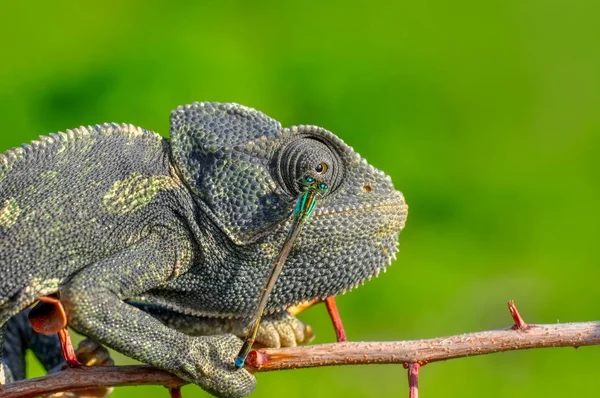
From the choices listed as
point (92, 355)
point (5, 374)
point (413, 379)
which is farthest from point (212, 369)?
point (5, 374)

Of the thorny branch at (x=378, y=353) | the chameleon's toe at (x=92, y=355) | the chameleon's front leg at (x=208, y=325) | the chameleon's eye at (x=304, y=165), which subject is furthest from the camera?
the chameleon's toe at (x=92, y=355)

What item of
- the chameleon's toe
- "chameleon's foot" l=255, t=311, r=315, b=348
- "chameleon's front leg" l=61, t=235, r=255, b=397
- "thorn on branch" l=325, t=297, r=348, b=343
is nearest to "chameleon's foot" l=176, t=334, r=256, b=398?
"chameleon's front leg" l=61, t=235, r=255, b=397

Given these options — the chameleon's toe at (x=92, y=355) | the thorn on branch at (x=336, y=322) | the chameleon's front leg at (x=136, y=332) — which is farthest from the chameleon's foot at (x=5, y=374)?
the thorn on branch at (x=336, y=322)

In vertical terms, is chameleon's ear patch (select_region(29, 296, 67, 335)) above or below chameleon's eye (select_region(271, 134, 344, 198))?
below

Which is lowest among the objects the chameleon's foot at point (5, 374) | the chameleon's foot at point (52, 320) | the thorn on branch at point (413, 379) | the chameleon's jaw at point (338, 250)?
the chameleon's foot at point (5, 374)

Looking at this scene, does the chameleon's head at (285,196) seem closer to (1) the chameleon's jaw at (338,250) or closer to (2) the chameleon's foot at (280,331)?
(1) the chameleon's jaw at (338,250)

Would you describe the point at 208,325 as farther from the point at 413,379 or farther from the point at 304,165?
the point at 413,379

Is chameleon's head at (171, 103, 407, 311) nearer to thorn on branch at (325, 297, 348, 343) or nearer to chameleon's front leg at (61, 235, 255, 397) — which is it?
thorn on branch at (325, 297, 348, 343)
